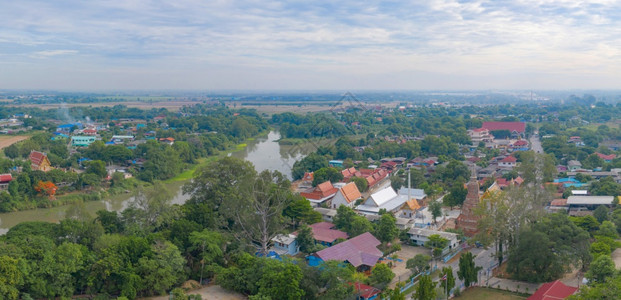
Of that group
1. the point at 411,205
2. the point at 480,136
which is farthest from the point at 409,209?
the point at 480,136

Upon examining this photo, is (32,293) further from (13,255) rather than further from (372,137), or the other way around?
(372,137)

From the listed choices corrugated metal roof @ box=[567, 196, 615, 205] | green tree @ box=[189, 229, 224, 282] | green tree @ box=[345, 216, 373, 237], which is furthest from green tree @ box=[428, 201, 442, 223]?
green tree @ box=[189, 229, 224, 282]

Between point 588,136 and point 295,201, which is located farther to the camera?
point 588,136

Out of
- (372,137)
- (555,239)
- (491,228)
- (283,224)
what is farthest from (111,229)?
(372,137)

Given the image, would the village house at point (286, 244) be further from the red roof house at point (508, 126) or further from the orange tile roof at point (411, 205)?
the red roof house at point (508, 126)

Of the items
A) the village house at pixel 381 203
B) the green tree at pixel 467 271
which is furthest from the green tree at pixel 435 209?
the green tree at pixel 467 271
